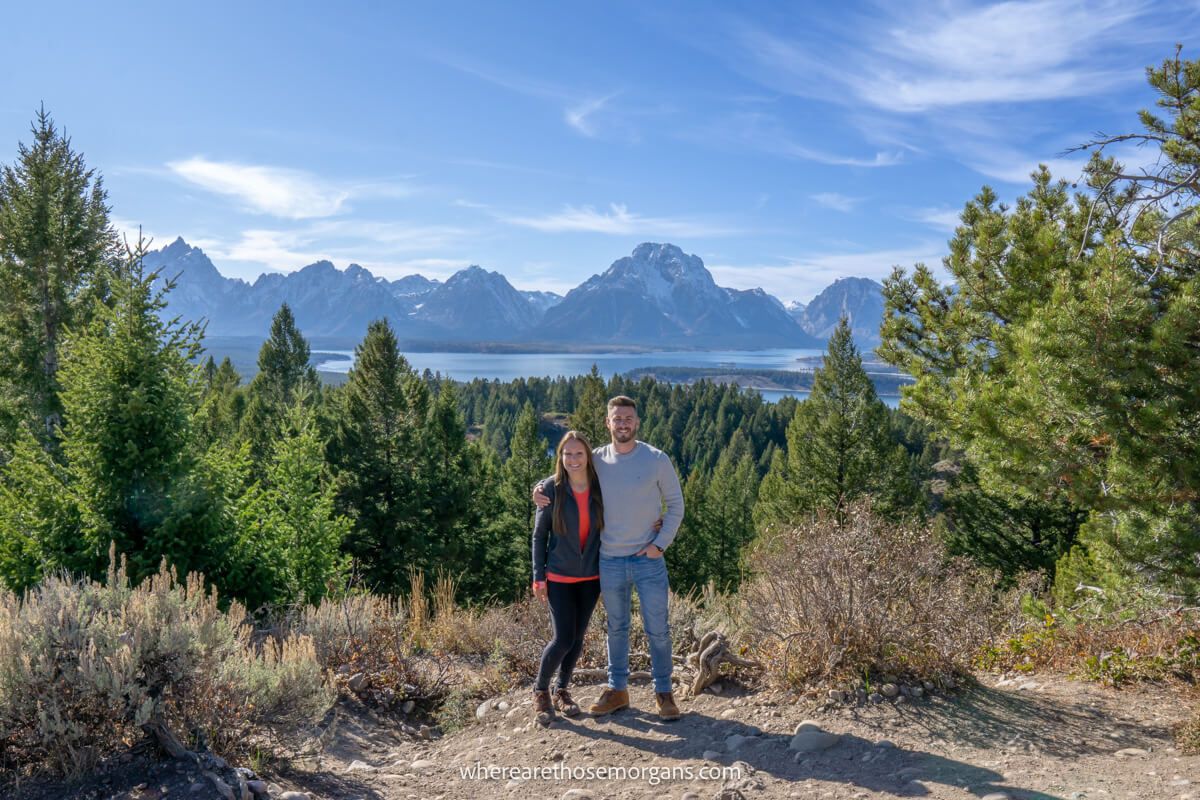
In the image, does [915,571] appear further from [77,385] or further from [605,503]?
[77,385]

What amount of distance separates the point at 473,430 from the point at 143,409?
100m

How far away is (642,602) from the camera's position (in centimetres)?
466

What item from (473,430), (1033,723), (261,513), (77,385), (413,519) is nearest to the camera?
(1033,723)

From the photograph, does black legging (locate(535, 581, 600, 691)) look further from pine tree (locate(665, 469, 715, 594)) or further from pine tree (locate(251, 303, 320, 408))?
pine tree (locate(251, 303, 320, 408))

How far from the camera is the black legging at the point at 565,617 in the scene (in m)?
4.75

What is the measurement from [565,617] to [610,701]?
0.66 m

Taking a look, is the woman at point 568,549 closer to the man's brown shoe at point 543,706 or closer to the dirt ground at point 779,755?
the man's brown shoe at point 543,706

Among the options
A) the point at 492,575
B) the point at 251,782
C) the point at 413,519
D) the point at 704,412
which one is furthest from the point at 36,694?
the point at 704,412

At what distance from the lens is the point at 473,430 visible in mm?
106938

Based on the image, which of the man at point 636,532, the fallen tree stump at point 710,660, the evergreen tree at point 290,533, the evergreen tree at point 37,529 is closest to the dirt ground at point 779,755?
the fallen tree stump at point 710,660

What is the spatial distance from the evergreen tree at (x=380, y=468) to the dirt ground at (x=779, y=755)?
16.5 m

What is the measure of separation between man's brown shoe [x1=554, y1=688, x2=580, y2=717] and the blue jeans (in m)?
0.47

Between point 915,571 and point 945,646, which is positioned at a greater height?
point 915,571

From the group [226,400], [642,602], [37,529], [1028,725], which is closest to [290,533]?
[37,529]
